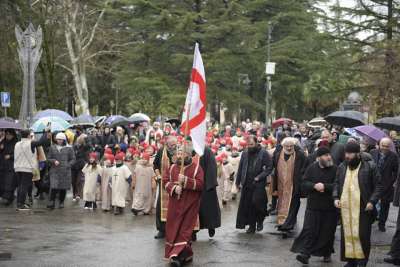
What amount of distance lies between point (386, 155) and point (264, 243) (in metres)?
2.92

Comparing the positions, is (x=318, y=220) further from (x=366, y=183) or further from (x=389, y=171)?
(x=389, y=171)

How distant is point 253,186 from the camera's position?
1509 cm

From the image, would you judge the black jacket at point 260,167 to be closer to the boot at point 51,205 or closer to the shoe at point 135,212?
the shoe at point 135,212

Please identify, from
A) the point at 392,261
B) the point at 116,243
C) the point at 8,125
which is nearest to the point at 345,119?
the point at 392,261

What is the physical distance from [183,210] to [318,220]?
203 cm

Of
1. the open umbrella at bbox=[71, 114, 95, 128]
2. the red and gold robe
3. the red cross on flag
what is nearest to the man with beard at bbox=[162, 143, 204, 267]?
the red and gold robe

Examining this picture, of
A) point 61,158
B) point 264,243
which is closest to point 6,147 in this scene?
point 61,158

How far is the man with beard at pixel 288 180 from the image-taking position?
14.7 metres

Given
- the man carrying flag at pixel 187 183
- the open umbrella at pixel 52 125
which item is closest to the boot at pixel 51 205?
the open umbrella at pixel 52 125

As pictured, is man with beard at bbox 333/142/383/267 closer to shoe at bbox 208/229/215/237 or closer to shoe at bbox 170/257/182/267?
shoe at bbox 170/257/182/267

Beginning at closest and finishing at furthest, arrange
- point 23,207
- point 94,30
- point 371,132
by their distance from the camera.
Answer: point 371,132 → point 23,207 → point 94,30

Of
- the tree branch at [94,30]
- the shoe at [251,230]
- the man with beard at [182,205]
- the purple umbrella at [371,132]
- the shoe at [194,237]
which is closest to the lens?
the man with beard at [182,205]

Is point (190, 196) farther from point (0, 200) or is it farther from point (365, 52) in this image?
point (365, 52)

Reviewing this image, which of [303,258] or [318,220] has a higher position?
[318,220]
